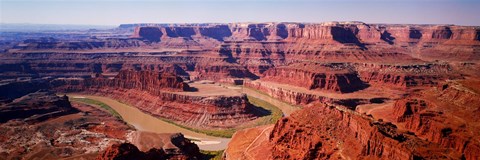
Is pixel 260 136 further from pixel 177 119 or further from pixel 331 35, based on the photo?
pixel 331 35

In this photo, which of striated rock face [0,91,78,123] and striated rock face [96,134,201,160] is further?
striated rock face [0,91,78,123]

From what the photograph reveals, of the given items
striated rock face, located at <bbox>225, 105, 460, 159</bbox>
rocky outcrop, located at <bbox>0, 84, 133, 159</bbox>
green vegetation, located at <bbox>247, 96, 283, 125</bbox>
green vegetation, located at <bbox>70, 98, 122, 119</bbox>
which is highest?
striated rock face, located at <bbox>225, 105, 460, 159</bbox>

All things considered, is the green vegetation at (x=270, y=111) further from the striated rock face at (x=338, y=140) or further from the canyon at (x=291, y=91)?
the striated rock face at (x=338, y=140)

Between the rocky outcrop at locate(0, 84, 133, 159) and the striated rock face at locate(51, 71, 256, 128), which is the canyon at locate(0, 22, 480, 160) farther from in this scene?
the rocky outcrop at locate(0, 84, 133, 159)

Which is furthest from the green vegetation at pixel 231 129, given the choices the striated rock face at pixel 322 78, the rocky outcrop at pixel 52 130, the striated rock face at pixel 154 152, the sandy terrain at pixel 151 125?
the striated rock face at pixel 154 152

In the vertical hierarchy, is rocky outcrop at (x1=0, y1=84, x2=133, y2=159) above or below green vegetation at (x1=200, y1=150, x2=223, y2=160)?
above

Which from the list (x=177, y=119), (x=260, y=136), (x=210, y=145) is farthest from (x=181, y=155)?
(x=177, y=119)

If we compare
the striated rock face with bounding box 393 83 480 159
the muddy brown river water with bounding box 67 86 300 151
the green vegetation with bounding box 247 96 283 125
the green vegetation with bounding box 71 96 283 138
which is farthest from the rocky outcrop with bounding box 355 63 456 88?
the green vegetation with bounding box 71 96 283 138
